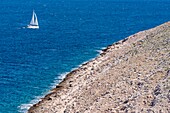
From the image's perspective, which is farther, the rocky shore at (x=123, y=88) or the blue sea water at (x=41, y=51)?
the blue sea water at (x=41, y=51)

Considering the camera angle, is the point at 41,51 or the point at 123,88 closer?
the point at 123,88

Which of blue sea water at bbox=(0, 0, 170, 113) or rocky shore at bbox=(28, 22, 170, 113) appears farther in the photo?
blue sea water at bbox=(0, 0, 170, 113)

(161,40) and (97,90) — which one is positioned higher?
(161,40)

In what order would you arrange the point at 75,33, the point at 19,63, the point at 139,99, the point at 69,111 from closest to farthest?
the point at 139,99 < the point at 69,111 < the point at 19,63 < the point at 75,33

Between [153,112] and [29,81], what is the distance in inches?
1211

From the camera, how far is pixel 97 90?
46906 mm

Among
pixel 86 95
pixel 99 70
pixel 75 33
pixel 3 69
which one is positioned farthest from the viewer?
pixel 75 33

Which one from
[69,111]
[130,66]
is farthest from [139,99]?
[130,66]

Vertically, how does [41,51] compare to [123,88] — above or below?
above

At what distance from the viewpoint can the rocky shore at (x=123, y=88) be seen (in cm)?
3828

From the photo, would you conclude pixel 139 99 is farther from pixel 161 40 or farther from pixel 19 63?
pixel 19 63

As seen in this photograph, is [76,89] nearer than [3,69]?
Yes

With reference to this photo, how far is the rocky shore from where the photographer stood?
38.3 meters

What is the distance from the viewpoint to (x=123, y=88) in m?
43.5
